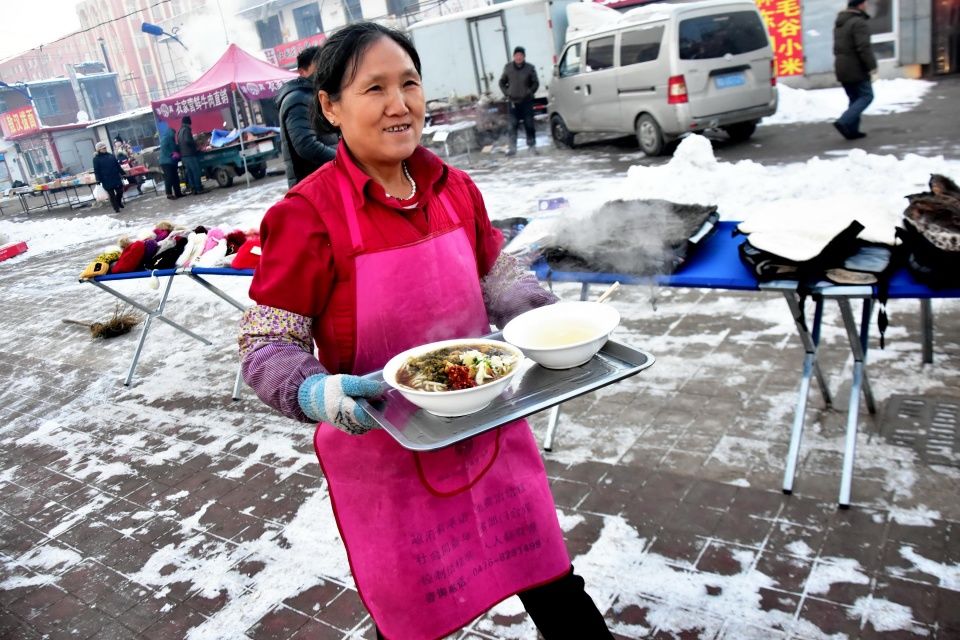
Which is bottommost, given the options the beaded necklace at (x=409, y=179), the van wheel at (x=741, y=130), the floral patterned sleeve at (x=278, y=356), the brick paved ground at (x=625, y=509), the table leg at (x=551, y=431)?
the brick paved ground at (x=625, y=509)

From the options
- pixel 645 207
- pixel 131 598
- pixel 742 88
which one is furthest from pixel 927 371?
pixel 742 88

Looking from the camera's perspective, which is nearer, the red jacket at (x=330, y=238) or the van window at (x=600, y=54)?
the red jacket at (x=330, y=238)

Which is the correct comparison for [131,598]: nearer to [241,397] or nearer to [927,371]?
[241,397]

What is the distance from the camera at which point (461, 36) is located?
56.4 ft

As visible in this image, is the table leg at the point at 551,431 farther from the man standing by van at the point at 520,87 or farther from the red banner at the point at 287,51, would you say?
the red banner at the point at 287,51

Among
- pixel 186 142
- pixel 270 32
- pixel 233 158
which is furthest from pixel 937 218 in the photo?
pixel 270 32

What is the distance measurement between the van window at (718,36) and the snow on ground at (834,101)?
2.37 metres

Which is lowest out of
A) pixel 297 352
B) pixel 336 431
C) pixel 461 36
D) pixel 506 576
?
pixel 506 576

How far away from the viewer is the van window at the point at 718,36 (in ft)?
34.6

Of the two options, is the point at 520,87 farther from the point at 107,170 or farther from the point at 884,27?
the point at 107,170

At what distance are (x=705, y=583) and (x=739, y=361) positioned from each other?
1978 mm

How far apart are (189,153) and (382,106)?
17.9 meters

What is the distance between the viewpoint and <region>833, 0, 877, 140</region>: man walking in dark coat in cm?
947

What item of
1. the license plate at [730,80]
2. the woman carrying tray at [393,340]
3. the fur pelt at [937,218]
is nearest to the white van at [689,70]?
the license plate at [730,80]
